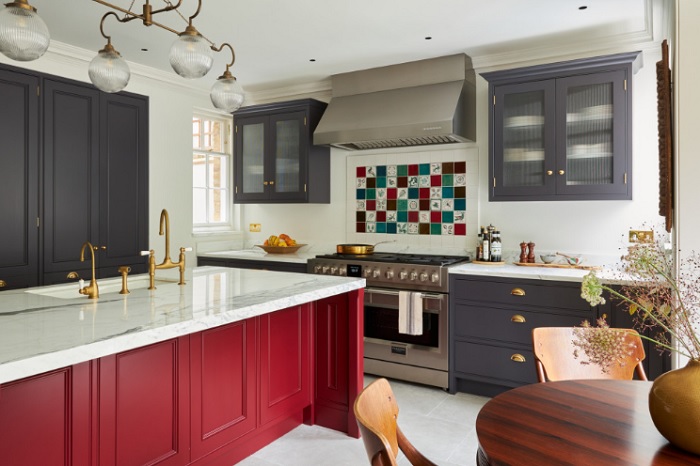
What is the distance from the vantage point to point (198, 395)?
2.37 metres

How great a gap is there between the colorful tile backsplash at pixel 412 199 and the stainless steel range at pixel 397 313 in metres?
0.39

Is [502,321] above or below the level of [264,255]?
below

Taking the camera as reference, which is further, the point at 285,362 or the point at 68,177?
the point at 68,177

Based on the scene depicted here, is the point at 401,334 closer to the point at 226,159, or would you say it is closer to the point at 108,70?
the point at 108,70

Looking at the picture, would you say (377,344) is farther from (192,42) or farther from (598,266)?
(192,42)

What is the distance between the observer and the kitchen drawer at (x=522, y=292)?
11.1ft

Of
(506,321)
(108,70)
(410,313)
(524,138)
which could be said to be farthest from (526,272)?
(108,70)

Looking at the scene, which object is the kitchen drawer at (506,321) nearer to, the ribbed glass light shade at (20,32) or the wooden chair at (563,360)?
the wooden chair at (563,360)

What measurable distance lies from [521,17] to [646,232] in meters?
1.69

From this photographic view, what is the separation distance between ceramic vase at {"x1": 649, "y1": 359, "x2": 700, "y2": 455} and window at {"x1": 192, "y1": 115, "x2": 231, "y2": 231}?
4.80m

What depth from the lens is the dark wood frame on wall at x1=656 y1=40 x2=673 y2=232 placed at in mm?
2523

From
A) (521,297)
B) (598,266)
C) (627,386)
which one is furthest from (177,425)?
(598,266)

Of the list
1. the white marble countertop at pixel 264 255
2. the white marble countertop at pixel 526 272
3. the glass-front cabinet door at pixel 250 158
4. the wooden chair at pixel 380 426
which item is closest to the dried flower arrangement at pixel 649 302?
the wooden chair at pixel 380 426

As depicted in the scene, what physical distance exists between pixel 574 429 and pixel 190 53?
187 centimetres
